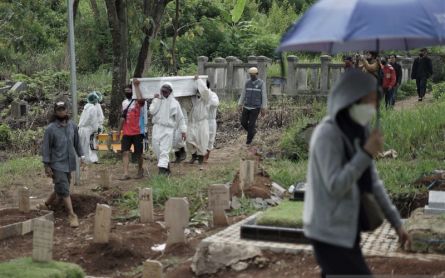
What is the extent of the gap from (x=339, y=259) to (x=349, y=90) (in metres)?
0.92

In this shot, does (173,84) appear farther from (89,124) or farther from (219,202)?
(219,202)

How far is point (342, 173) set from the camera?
3.72m

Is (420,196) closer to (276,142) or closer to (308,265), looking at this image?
(308,265)

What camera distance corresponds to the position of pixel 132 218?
399 inches

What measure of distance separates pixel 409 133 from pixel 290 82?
10.5 m

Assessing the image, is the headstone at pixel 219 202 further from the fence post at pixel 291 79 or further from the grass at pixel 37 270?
the fence post at pixel 291 79

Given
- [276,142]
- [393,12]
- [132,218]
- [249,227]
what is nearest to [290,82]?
[276,142]

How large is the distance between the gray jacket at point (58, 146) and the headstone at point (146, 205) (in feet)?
3.89

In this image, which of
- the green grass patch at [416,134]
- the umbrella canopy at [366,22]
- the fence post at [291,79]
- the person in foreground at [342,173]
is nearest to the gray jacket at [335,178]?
the person in foreground at [342,173]

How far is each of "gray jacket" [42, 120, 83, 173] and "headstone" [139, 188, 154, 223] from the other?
1.19 m

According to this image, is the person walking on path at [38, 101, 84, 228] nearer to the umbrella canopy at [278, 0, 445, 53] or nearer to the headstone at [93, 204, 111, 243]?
the headstone at [93, 204, 111, 243]

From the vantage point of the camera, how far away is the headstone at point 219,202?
28.5 ft

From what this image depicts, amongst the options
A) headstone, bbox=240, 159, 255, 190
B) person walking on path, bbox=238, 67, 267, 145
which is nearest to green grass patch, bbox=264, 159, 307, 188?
headstone, bbox=240, 159, 255, 190

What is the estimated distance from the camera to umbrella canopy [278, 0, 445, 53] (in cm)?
423
